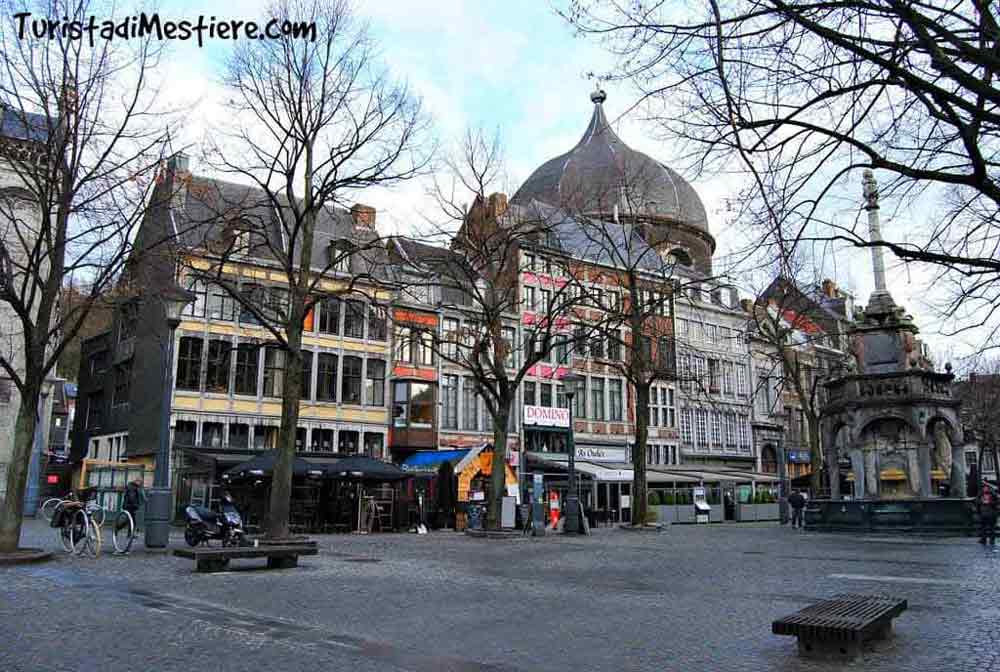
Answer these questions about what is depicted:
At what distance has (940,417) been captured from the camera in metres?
27.1

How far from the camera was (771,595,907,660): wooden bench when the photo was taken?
7.04 m

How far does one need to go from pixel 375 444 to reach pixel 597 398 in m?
→ 14.9

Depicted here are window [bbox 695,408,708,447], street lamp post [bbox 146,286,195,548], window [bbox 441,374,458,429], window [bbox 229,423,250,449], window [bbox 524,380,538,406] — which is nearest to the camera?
street lamp post [bbox 146,286,195,548]

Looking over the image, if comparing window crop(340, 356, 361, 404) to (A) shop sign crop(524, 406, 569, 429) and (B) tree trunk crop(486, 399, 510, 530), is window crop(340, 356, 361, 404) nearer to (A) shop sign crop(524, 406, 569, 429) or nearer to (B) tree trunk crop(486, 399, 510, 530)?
(A) shop sign crop(524, 406, 569, 429)

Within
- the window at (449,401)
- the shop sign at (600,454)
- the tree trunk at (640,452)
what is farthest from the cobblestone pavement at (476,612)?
the shop sign at (600,454)

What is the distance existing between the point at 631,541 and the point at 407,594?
13476 mm

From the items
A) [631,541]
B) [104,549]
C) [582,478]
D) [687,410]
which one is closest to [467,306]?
[582,478]

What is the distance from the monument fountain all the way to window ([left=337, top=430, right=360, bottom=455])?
1960 cm

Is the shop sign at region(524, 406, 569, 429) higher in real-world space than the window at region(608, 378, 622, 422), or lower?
lower

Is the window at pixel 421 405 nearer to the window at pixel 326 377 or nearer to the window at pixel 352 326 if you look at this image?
the window at pixel 352 326

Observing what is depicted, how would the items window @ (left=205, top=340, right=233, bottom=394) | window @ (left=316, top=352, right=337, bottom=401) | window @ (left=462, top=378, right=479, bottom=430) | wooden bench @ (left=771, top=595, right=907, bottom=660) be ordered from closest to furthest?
wooden bench @ (left=771, top=595, right=907, bottom=660) < window @ (left=205, top=340, right=233, bottom=394) < window @ (left=316, top=352, right=337, bottom=401) < window @ (left=462, top=378, right=479, bottom=430)

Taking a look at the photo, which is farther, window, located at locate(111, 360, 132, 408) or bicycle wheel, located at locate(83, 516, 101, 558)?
window, located at locate(111, 360, 132, 408)

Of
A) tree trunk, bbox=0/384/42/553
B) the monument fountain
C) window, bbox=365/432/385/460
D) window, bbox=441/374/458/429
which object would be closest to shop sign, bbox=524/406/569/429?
window, bbox=441/374/458/429

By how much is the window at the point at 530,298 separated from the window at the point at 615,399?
23.2 feet
